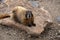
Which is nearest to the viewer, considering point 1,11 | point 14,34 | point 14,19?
point 14,34

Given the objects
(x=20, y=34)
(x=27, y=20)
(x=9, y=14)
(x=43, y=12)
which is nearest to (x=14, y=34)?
(x=20, y=34)

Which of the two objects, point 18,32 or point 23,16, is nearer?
point 18,32

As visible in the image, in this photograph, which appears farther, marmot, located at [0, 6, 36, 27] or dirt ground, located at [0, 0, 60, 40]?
marmot, located at [0, 6, 36, 27]

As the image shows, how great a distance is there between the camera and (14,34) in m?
5.50

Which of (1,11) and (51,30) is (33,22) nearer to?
(51,30)

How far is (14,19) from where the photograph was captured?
5.95 metres

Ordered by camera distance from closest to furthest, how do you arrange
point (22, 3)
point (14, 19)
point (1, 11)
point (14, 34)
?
point (14, 34) < point (14, 19) < point (1, 11) < point (22, 3)

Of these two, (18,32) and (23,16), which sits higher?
(23,16)

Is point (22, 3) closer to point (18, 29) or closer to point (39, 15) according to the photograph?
point (39, 15)

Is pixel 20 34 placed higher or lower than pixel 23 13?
lower

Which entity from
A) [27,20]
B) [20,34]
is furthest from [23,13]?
[20,34]

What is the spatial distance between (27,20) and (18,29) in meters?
0.33

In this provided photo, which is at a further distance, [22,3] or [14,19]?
[22,3]

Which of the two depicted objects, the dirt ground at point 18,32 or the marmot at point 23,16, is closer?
the dirt ground at point 18,32
